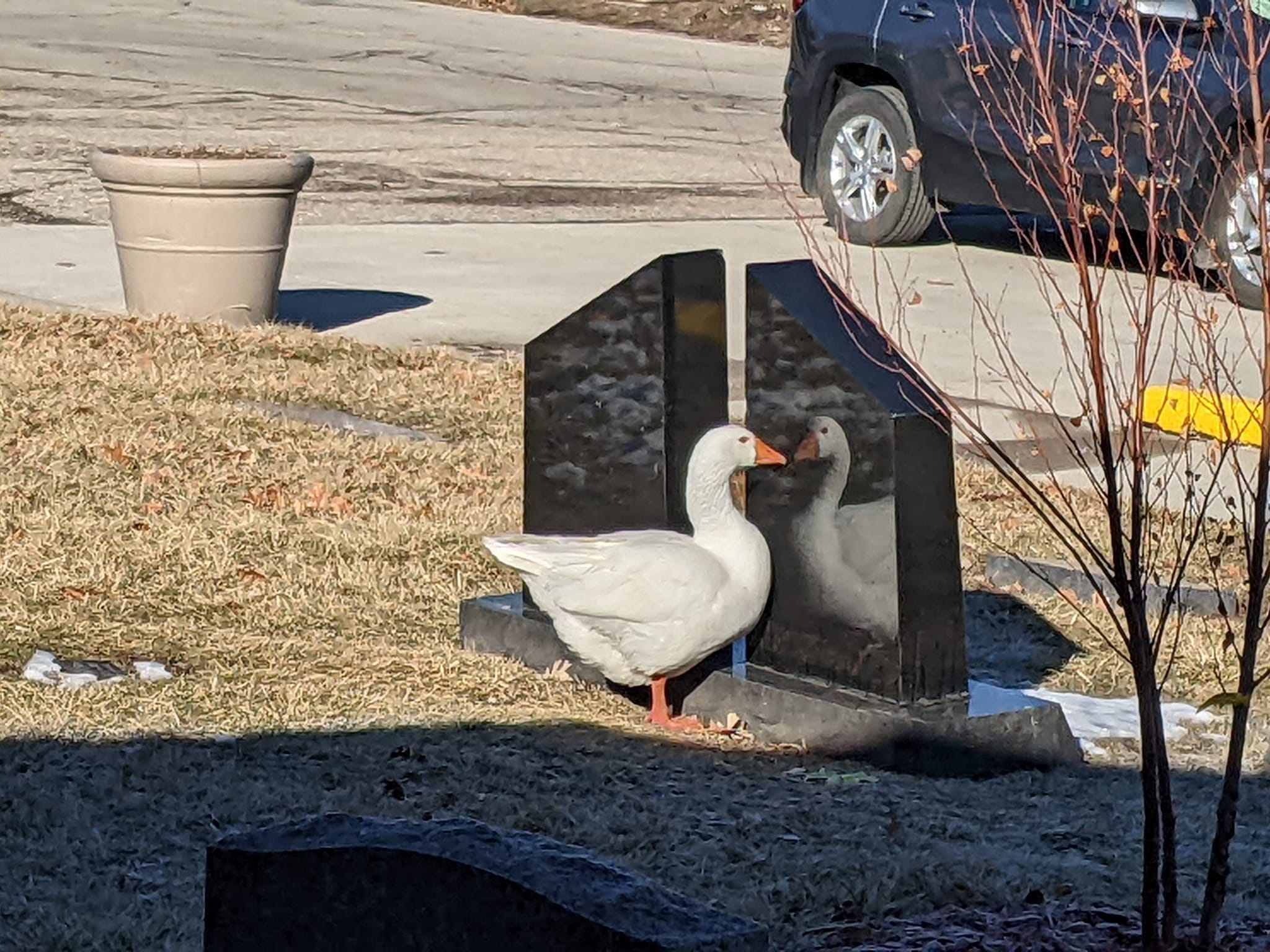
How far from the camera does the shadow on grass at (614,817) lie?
162 inches

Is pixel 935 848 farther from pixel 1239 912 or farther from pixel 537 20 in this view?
pixel 537 20

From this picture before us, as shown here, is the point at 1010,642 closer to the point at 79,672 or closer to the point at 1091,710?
the point at 1091,710

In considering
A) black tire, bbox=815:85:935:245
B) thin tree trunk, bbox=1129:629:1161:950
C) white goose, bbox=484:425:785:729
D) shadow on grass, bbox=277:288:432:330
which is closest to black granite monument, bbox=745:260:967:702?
white goose, bbox=484:425:785:729

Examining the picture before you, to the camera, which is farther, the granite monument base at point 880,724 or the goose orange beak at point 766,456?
the goose orange beak at point 766,456

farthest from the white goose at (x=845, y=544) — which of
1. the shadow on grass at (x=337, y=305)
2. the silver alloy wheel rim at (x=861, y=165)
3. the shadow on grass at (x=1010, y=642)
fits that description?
the silver alloy wheel rim at (x=861, y=165)

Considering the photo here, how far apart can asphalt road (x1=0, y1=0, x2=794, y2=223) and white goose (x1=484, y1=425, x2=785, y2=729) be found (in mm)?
8720

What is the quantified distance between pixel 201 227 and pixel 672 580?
543cm

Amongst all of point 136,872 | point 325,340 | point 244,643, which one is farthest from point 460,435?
point 136,872

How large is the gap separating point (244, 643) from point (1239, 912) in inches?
109

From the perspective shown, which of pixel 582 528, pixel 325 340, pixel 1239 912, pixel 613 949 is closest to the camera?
pixel 613 949

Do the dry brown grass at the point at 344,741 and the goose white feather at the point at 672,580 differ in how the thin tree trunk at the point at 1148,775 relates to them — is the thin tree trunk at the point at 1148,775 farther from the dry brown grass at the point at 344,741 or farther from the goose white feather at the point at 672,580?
the goose white feather at the point at 672,580

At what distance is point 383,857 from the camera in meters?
2.38

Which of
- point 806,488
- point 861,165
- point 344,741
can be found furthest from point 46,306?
point 806,488

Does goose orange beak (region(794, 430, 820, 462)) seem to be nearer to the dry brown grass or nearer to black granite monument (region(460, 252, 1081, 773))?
black granite monument (region(460, 252, 1081, 773))
